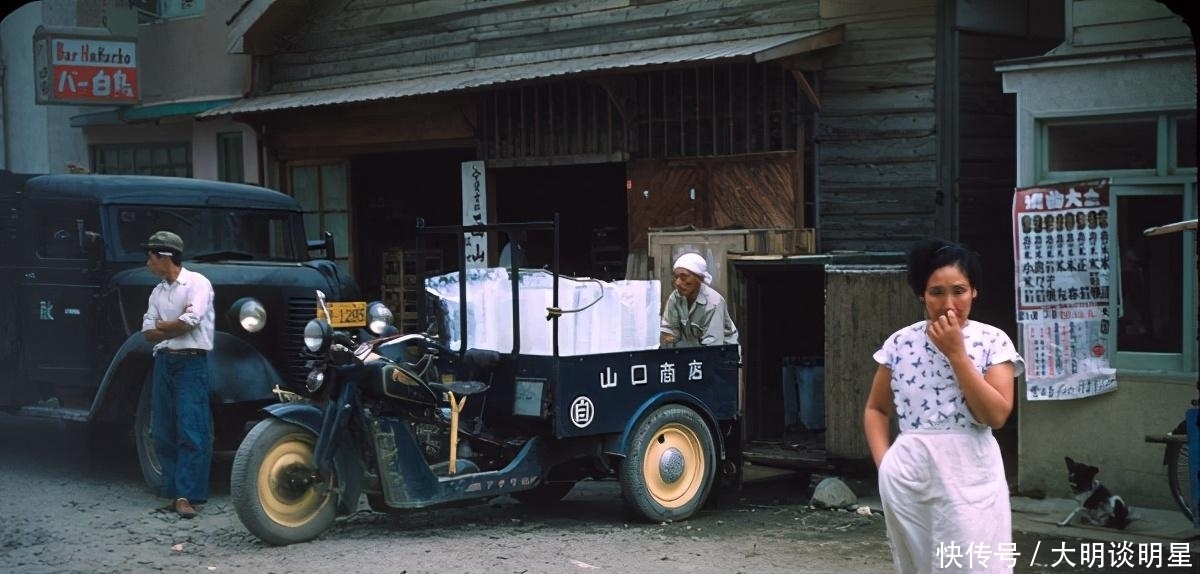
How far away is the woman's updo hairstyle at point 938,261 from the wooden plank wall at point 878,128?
6905mm

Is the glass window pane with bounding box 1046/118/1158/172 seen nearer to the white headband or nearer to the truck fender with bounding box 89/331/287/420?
the white headband

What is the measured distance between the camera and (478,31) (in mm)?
15195

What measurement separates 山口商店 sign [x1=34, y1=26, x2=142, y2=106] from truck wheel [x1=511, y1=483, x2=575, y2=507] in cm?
1095

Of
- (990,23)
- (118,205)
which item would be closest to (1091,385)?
(990,23)

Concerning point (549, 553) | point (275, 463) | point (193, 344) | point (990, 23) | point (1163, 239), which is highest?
point (990, 23)

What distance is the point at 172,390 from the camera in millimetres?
A: 8930

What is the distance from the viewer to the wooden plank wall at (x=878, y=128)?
11.2m

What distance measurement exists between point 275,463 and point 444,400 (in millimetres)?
1157

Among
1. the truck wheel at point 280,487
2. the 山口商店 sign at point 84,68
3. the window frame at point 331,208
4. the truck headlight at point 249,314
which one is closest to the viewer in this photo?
the truck wheel at point 280,487

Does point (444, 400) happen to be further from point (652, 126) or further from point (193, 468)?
point (652, 126)

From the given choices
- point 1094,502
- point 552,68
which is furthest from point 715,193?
point 1094,502

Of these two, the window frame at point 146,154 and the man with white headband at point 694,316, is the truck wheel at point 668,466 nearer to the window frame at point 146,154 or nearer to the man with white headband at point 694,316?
the man with white headband at point 694,316

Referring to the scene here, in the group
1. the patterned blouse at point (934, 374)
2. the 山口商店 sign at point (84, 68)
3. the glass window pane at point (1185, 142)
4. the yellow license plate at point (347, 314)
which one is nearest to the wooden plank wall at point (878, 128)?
the glass window pane at point (1185, 142)

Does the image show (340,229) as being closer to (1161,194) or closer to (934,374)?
(1161,194)
